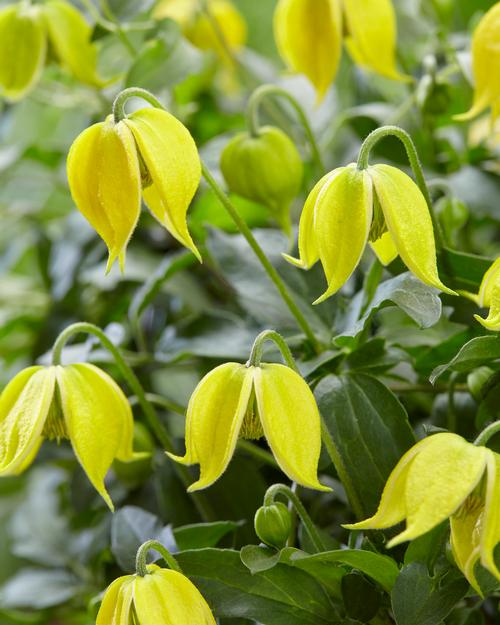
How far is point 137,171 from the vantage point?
0.40m

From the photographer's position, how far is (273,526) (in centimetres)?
40

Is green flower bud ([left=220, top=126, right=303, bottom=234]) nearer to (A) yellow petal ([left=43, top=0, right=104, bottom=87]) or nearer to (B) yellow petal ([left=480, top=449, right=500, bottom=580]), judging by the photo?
(A) yellow petal ([left=43, top=0, right=104, bottom=87])

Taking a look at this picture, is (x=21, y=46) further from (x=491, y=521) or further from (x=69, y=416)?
(x=491, y=521)

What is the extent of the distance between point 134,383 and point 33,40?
0.25 metres

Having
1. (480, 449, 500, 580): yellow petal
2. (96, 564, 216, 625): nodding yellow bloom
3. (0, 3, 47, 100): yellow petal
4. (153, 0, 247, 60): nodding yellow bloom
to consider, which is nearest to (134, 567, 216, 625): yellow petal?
(96, 564, 216, 625): nodding yellow bloom

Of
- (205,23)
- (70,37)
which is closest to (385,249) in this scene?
(70,37)

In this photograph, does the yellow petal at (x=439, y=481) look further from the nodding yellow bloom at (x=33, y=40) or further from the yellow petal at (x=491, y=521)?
the nodding yellow bloom at (x=33, y=40)

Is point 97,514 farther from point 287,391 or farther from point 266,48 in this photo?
point 266,48

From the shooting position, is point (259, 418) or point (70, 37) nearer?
point (259, 418)

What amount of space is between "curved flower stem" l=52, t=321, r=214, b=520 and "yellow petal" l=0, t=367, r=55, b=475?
0.05 feet

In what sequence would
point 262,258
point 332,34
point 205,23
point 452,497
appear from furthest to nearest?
point 205,23
point 332,34
point 262,258
point 452,497

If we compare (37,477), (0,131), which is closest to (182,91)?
(0,131)

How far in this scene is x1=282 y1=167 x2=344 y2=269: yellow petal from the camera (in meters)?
0.39

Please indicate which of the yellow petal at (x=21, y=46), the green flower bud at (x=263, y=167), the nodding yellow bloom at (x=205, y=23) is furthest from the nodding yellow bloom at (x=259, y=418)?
the nodding yellow bloom at (x=205, y=23)
